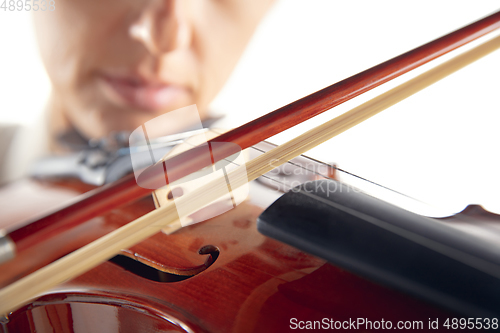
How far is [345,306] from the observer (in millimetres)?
261

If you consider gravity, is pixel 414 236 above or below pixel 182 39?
below

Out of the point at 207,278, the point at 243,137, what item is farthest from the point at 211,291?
the point at 243,137

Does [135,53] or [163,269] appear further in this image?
[135,53]

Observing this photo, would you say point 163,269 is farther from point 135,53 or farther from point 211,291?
point 135,53

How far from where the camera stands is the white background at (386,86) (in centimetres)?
65

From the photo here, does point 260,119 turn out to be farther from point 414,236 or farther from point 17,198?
point 17,198

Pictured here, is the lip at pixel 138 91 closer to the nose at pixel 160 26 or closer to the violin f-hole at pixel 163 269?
the nose at pixel 160 26

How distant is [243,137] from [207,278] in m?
0.12

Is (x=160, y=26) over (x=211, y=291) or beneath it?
over

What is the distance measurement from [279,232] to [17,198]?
0.38m

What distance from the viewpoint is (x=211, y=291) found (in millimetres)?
287

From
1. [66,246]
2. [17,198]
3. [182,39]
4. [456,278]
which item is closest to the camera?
[456,278]

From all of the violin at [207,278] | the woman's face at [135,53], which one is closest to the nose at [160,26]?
the woman's face at [135,53]

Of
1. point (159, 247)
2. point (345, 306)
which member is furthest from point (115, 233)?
point (345, 306)
